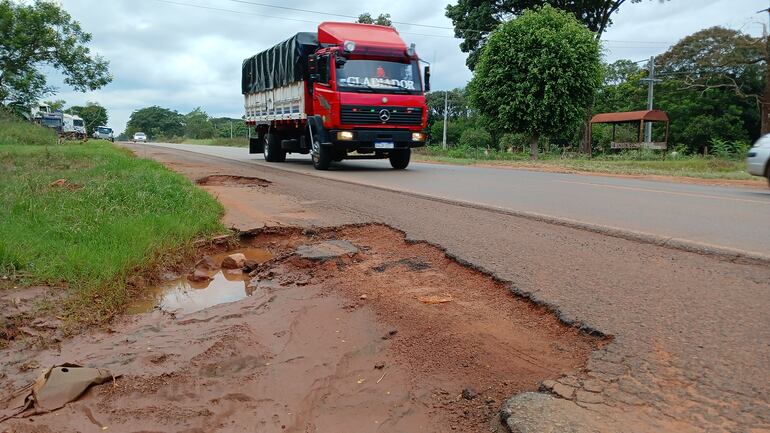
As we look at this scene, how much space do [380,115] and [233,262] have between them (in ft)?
26.9

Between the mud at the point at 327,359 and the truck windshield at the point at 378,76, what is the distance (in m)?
8.81

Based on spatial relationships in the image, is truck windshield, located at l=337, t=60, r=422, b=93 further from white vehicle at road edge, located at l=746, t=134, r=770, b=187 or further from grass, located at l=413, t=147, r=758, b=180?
white vehicle at road edge, located at l=746, t=134, r=770, b=187

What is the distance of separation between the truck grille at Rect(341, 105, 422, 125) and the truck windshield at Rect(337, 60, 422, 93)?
43 cm

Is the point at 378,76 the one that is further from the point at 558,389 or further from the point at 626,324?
the point at 558,389

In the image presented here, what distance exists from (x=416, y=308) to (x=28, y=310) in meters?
2.46

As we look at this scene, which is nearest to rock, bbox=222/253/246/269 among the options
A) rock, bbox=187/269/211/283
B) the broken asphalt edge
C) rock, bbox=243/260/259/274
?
rock, bbox=243/260/259/274

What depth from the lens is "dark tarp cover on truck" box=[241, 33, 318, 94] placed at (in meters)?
13.8

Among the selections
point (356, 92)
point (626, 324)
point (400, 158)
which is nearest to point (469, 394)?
point (626, 324)

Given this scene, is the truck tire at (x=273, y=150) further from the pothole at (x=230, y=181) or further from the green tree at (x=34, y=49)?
the green tree at (x=34, y=49)

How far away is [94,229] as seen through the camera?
16.0ft

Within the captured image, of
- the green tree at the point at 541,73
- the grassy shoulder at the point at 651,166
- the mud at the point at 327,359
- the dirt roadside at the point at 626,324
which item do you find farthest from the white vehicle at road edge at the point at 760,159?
the green tree at the point at 541,73

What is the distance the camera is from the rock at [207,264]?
16.1 ft

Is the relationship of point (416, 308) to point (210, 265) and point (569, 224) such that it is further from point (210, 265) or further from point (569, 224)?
point (569, 224)

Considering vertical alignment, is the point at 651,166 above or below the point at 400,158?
below
